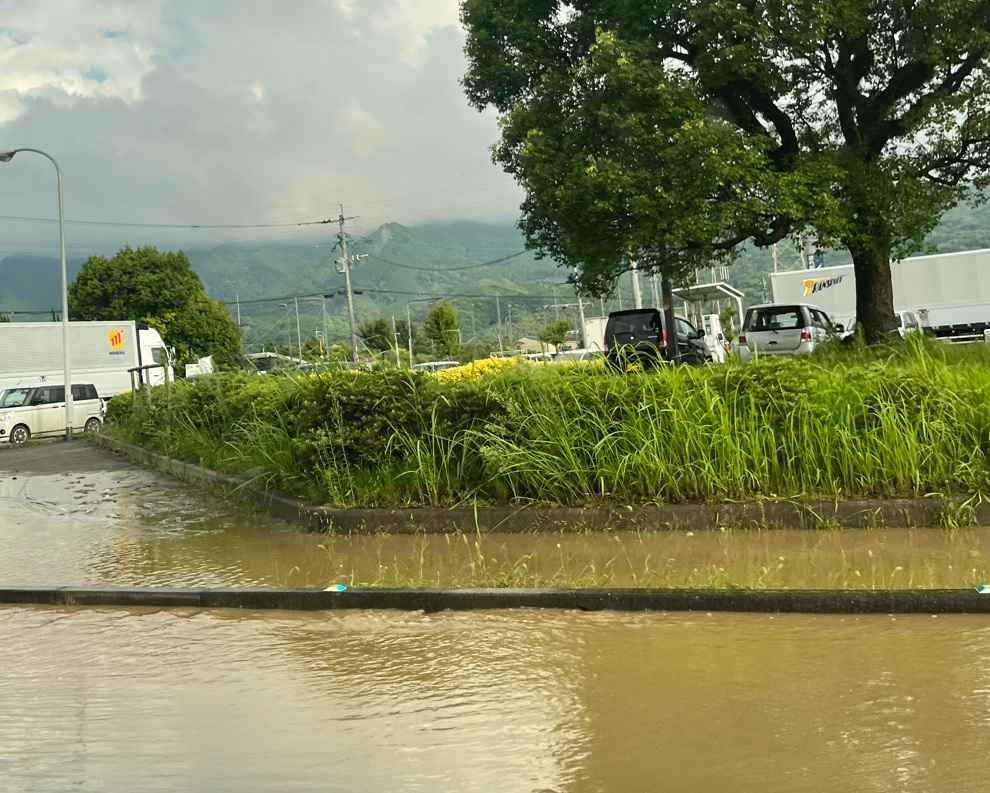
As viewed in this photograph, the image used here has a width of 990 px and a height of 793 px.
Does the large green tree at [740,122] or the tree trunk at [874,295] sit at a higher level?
the large green tree at [740,122]

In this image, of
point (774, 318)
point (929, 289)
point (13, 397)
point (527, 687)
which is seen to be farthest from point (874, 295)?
point (13, 397)

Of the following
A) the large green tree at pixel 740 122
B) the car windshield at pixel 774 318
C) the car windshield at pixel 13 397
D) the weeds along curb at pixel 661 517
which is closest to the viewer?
the weeds along curb at pixel 661 517

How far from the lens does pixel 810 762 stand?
3248mm

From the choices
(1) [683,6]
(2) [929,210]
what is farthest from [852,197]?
(1) [683,6]

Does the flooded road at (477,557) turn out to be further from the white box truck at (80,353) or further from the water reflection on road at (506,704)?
the white box truck at (80,353)

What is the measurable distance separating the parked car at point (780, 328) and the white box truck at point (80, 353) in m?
18.6

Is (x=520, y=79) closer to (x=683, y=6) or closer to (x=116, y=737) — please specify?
(x=683, y=6)

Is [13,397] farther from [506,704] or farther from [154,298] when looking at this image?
[154,298]

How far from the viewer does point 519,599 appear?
545cm

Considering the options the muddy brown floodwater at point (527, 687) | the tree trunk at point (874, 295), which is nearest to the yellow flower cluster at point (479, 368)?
the muddy brown floodwater at point (527, 687)

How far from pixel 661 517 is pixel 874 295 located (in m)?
11.2

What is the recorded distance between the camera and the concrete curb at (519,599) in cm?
495

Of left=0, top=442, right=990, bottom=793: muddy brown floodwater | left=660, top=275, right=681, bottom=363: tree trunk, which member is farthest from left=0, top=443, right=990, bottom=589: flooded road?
left=660, top=275, right=681, bottom=363: tree trunk

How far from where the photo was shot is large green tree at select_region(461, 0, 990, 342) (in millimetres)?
14047
